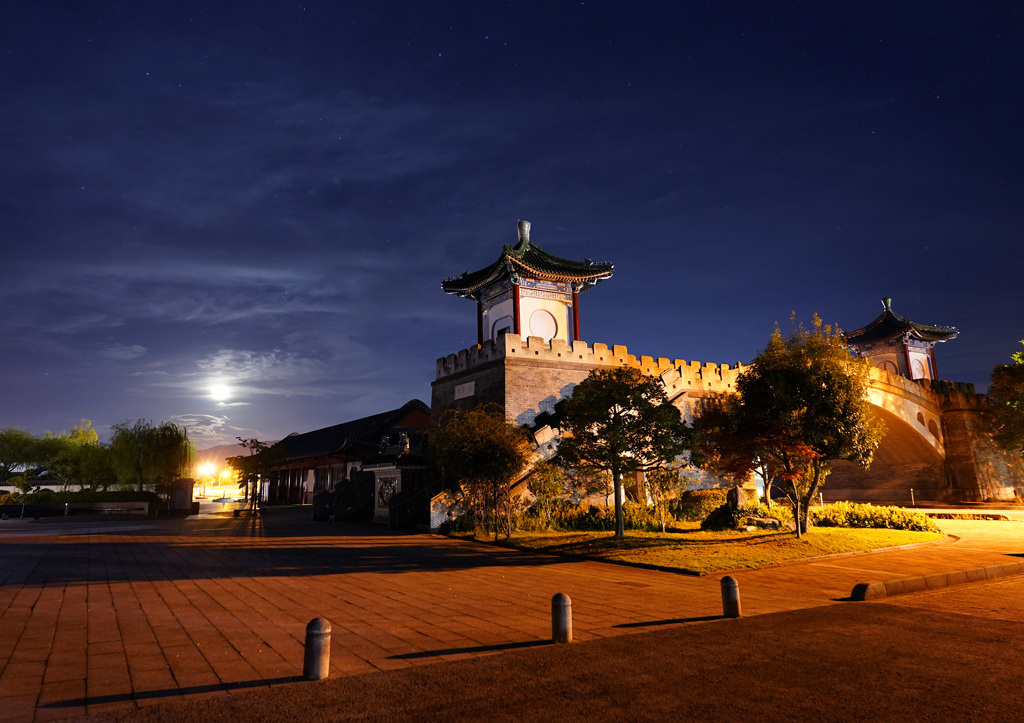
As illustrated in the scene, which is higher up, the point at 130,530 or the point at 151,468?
the point at 151,468

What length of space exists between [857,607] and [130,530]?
2458cm

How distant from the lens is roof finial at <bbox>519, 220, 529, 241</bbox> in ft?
107

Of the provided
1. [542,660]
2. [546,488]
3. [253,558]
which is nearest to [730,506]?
[546,488]

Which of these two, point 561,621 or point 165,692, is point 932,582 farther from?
point 165,692

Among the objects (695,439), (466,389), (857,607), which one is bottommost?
(857,607)

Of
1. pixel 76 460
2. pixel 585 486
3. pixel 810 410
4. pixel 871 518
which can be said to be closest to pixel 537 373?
pixel 585 486

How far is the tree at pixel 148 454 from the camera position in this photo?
126 ft

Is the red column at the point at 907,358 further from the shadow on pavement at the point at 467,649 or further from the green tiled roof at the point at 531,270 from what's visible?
the shadow on pavement at the point at 467,649

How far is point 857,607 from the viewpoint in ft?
27.6

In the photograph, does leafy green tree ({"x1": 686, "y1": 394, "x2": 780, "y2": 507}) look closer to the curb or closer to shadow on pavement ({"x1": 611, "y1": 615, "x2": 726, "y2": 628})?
the curb

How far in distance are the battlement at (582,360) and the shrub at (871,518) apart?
8.61 meters

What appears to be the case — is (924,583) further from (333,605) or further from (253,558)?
(253,558)

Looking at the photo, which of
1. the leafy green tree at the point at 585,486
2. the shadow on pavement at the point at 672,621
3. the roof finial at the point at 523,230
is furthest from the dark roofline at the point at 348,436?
the shadow on pavement at the point at 672,621

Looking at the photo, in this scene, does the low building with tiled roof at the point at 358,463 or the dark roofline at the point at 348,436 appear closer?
the low building with tiled roof at the point at 358,463
